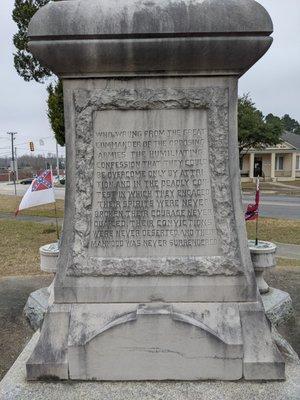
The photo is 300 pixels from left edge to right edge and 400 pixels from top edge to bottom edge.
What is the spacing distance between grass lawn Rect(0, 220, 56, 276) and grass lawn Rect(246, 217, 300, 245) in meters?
5.28

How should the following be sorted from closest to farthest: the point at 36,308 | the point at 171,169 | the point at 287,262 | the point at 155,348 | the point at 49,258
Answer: the point at 155,348
the point at 171,169
the point at 36,308
the point at 49,258
the point at 287,262

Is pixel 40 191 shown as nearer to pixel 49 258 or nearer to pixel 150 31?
pixel 49 258

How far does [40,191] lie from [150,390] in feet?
10.7

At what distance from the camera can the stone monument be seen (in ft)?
8.91

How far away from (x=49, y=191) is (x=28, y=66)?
1014 centimetres

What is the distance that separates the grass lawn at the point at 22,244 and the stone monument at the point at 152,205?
4.42m

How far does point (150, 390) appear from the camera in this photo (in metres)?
2.81

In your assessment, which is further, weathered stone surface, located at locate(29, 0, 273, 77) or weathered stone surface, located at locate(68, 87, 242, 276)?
weathered stone surface, located at locate(68, 87, 242, 276)

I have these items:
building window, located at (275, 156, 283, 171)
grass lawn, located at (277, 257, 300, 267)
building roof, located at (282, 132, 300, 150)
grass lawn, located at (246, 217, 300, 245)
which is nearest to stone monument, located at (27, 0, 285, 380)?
grass lawn, located at (277, 257, 300, 267)

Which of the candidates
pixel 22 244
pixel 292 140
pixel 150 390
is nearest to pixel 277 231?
pixel 22 244

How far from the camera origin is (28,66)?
14.2m

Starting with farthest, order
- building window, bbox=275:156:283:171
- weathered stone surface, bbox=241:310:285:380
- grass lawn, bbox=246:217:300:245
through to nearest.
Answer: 1. building window, bbox=275:156:283:171
2. grass lawn, bbox=246:217:300:245
3. weathered stone surface, bbox=241:310:285:380

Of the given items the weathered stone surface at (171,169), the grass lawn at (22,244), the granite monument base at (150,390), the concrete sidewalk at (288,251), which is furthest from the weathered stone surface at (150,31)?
the concrete sidewalk at (288,251)

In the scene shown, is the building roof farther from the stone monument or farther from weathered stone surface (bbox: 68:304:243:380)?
weathered stone surface (bbox: 68:304:243:380)
